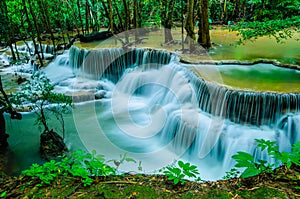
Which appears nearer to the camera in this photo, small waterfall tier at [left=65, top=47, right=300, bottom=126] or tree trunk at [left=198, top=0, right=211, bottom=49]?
small waterfall tier at [left=65, top=47, right=300, bottom=126]

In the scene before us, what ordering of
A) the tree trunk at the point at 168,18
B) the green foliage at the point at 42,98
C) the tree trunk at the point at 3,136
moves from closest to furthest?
the green foliage at the point at 42,98, the tree trunk at the point at 3,136, the tree trunk at the point at 168,18

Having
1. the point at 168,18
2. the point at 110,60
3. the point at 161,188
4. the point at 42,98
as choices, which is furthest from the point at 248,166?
the point at 168,18

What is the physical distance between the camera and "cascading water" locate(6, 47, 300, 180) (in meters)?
5.97

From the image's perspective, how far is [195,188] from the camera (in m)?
2.43

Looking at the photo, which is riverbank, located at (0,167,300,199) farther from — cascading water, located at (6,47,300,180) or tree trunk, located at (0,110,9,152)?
tree trunk, located at (0,110,9,152)

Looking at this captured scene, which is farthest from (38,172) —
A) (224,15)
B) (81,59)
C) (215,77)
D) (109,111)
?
(224,15)

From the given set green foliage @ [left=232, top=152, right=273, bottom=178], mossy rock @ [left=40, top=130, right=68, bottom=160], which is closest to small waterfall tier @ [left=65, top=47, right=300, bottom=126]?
green foliage @ [left=232, top=152, right=273, bottom=178]

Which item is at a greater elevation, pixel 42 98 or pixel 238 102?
pixel 42 98

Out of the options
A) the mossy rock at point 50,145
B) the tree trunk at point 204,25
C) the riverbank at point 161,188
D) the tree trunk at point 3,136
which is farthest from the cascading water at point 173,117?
the riverbank at point 161,188

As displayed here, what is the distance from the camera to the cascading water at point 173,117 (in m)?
5.97

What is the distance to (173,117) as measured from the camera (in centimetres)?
752

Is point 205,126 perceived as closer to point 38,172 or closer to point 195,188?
point 195,188

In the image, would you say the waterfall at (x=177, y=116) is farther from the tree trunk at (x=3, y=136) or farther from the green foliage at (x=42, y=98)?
the tree trunk at (x=3, y=136)

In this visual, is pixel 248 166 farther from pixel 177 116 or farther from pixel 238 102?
pixel 177 116
